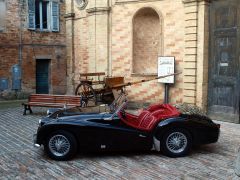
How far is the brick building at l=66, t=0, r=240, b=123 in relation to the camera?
10961 millimetres

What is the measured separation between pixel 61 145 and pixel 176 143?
7.77 feet

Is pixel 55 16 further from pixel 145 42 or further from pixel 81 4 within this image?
Answer: pixel 145 42

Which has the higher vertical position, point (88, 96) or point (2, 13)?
point (2, 13)

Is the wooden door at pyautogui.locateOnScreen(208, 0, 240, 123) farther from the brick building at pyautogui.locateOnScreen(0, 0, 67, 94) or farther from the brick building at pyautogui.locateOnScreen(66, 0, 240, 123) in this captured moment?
the brick building at pyautogui.locateOnScreen(0, 0, 67, 94)

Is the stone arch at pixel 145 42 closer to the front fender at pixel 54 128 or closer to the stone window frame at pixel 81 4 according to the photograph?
the stone window frame at pixel 81 4

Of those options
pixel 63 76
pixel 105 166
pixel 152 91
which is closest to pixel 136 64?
pixel 152 91

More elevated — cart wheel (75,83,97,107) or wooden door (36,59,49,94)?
wooden door (36,59,49,94)

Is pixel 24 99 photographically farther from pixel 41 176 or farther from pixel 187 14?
pixel 41 176

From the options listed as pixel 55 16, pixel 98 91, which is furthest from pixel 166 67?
pixel 55 16

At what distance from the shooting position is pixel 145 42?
46.3ft

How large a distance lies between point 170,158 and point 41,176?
104 inches

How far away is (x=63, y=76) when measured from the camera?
19469 mm

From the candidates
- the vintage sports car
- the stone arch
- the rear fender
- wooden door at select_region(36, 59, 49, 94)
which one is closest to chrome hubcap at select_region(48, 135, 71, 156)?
the vintage sports car

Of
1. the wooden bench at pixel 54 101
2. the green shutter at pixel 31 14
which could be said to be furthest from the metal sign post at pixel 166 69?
the green shutter at pixel 31 14
